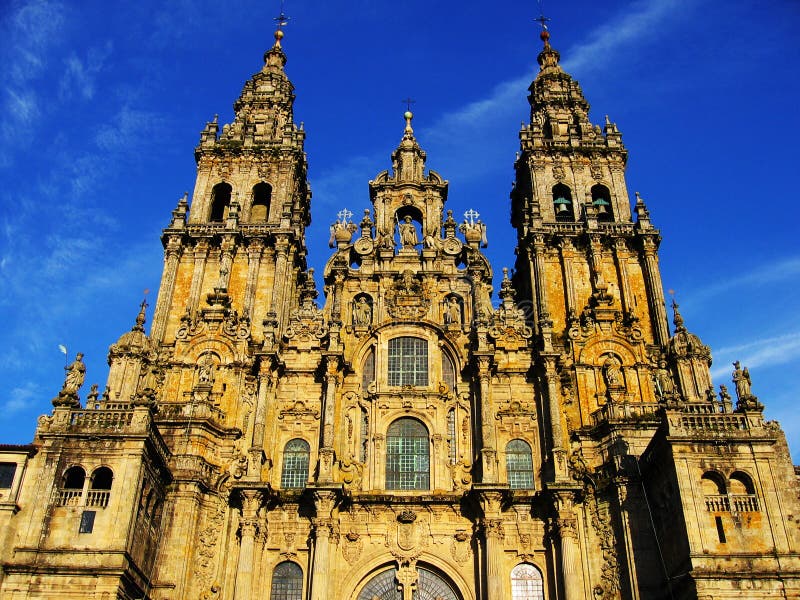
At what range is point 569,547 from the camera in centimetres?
2641

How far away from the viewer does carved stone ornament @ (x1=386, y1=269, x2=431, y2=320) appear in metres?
32.3

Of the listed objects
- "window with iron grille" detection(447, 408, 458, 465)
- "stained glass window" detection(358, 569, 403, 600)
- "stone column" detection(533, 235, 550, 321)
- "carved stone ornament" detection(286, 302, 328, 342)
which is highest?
"stone column" detection(533, 235, 550, 321)

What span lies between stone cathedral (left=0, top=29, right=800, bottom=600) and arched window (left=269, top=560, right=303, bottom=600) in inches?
4.2

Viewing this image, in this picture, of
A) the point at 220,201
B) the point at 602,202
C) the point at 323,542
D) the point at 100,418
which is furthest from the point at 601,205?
the point at 100,418

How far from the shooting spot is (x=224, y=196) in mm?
37719

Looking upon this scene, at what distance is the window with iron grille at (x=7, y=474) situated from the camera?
23672 millimetres

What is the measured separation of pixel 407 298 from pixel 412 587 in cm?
1123

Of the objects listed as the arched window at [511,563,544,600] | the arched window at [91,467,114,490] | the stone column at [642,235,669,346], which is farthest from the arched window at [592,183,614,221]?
the arched window at [91,467,114,490]

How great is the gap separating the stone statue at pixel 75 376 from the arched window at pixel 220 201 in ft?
40.3

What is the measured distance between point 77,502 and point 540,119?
28.0m

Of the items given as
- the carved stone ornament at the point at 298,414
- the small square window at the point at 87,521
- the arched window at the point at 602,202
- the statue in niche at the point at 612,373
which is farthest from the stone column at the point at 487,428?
the small square window at the point at 87,521

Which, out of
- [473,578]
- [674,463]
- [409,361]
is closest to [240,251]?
[409,361]

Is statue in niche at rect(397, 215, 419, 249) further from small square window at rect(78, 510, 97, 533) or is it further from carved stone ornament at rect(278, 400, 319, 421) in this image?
small square window at rect(78, 510, 97, 533)

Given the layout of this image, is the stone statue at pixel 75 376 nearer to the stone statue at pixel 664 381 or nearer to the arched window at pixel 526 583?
the arched window at pixel 526 583
